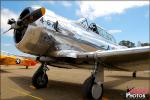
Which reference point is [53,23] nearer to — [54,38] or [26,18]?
[54,38]

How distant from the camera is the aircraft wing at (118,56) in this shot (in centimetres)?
728

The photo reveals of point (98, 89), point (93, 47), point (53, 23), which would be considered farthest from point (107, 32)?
point (98, 89)

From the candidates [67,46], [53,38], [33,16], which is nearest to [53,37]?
[53,38]

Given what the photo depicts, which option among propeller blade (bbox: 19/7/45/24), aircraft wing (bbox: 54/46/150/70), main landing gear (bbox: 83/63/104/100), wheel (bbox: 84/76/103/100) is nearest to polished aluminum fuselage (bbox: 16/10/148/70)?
propeller blade (bbox: 19/7/45/24)

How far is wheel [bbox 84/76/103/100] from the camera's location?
781cm

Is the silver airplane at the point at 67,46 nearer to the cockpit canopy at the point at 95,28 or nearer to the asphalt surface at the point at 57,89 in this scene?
the cockpit canopy at the point at 95,28

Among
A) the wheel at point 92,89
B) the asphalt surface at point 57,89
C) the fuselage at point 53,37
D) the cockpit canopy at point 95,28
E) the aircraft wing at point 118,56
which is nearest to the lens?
the aircraft wing at point 118,56

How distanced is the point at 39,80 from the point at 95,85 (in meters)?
3.36

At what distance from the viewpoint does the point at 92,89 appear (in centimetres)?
789

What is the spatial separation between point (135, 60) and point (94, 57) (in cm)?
152

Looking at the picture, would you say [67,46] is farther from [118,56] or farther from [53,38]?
[118,56]

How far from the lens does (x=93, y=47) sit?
10.2m

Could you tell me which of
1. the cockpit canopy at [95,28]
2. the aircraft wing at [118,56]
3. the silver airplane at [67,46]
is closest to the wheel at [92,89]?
the silver airplane at [67,46]

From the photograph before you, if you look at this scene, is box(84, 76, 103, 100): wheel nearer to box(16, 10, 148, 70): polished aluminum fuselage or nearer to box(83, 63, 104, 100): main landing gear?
box(83, 63, 104, 100): main landing gear
